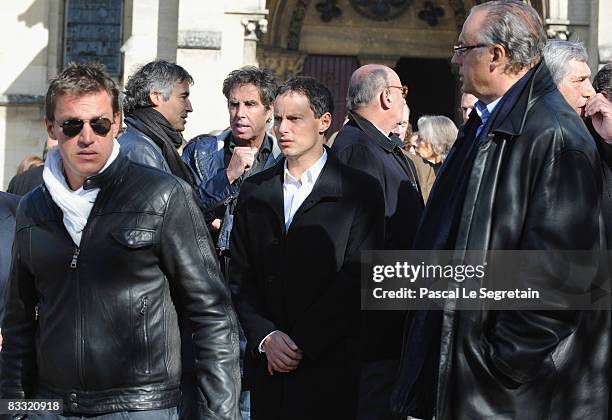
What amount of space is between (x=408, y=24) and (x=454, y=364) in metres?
15.6

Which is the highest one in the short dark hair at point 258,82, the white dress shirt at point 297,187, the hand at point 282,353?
the short dark hair at point 258,82

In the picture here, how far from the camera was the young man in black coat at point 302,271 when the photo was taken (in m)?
5.53

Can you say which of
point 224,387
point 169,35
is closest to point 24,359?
point 224,387

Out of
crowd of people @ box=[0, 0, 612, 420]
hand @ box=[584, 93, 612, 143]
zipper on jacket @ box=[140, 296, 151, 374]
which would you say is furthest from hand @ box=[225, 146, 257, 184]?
zipper on jacket @ box=[140, 296, 151, 374]

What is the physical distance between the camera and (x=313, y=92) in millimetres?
5965

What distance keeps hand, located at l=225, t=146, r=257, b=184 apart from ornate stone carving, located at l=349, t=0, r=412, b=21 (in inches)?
502

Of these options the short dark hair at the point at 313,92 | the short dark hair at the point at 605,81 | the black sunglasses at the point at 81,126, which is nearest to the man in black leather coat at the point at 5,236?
the short dark hair at the point at 313,92

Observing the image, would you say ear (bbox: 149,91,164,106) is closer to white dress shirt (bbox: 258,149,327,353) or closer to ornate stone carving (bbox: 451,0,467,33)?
white dress shirt (bbox: 258,149,327,353)

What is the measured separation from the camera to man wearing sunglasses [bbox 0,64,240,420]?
13.4 ft

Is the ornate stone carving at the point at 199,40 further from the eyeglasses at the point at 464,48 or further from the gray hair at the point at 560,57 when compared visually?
the eyeglasses at the point at 464,48

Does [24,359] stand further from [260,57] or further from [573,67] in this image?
[260,57]

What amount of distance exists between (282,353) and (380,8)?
1442 centimetres

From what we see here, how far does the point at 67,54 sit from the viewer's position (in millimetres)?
20844

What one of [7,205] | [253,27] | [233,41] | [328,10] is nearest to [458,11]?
[328,10]
